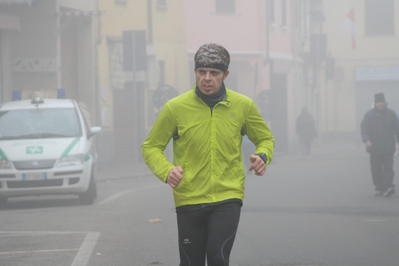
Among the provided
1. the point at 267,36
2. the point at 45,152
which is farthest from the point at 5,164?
the point at 267,36

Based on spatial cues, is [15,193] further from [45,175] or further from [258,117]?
[258,117]

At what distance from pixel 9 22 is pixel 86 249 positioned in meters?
13.9

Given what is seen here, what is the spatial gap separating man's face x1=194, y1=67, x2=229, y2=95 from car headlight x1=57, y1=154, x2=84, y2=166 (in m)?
9.44

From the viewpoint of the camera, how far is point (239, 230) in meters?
12.2

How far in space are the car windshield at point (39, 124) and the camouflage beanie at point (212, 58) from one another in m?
10.1

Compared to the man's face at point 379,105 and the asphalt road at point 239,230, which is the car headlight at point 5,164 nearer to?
the asphalt road at point 239,230

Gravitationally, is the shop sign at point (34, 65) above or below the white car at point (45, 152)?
above

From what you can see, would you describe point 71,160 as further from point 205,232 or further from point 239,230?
point 205,232

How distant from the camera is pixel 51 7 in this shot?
26531 millimetres

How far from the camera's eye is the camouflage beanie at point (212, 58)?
19.8ft

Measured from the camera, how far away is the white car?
15.2 meters

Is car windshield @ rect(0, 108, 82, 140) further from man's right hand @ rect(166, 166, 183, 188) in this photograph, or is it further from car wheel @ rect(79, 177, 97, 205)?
man's right hand @ rect(166, 166, 183, 188)

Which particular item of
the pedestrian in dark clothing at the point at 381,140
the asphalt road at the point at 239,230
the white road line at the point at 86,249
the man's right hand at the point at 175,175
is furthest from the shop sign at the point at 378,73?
the man's right hand at the point at 175,175

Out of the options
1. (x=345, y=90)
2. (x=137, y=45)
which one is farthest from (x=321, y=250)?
(x=345, y=90)
